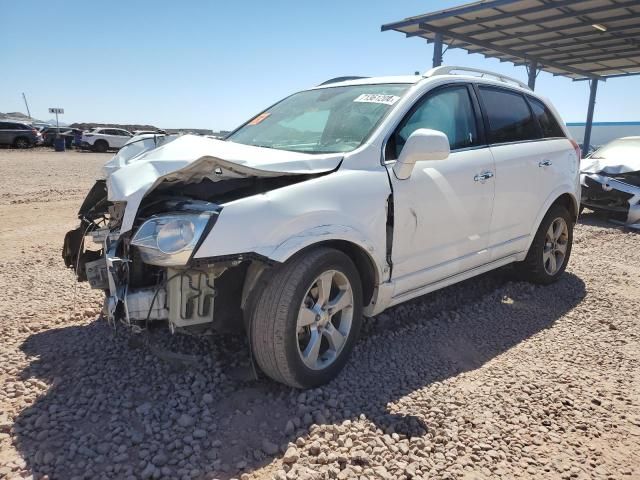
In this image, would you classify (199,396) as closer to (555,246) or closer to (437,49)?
(555,246)

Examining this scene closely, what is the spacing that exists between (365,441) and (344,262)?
944 mm

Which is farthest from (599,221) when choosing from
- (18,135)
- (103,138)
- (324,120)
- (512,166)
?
(18,135)

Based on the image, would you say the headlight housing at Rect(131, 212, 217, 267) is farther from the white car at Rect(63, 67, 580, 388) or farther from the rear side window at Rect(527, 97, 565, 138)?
the rear side window at Rect(527, 97, 565, 138)

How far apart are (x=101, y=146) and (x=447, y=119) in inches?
1238

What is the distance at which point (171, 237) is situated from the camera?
2.37 metres

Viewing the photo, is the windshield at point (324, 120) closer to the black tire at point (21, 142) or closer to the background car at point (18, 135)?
the background car at point (18, 135)

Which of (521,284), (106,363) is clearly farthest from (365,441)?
(521,284)

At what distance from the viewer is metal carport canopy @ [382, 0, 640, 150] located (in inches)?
441

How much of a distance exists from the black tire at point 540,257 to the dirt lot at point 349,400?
0.46m

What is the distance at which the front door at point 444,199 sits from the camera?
3.14 metres

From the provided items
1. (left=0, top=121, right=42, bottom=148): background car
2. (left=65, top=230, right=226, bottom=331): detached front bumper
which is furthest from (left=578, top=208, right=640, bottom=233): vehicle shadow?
(left=0, top=121, right=42, bottom=148): background car

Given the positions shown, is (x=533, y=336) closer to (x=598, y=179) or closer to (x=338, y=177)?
(x=338, y=177)

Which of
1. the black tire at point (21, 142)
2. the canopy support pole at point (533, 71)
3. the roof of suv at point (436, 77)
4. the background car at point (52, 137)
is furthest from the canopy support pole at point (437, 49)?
the background car at point (52, 137)

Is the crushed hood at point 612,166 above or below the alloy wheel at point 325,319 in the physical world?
above
